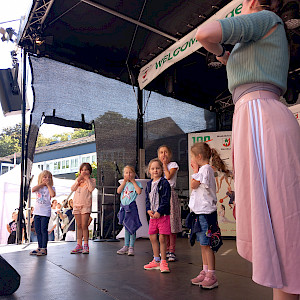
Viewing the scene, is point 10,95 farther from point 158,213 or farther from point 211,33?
point 211,33

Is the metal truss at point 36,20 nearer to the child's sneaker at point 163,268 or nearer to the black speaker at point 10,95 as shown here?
the black speaker at point 10,95

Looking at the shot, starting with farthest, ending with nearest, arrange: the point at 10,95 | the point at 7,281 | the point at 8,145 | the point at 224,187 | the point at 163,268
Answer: the point at 8,145
the point at 224,187
the point at 10,95
the point at 163,268
the point at 7,281

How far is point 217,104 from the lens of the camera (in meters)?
7.85

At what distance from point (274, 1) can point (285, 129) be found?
1.80ft

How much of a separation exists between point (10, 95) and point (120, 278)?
15.2 ft

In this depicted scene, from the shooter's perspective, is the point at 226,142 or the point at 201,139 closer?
the point at 226,142

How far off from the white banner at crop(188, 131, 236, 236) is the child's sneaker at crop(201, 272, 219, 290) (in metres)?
4.14

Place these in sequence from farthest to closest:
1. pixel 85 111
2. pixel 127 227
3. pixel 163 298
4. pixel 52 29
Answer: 1. pixel 85 111
2. pixel 52 29
3. pixel 127 227
4. pixel 163 298

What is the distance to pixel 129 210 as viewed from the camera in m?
4.31

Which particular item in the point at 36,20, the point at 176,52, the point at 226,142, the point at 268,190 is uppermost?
the point at 36,20

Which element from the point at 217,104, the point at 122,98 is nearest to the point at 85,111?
the point at 122,98

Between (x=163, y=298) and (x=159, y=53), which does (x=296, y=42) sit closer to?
(x=159, y=53)

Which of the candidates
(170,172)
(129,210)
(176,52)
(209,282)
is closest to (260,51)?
(209,282)

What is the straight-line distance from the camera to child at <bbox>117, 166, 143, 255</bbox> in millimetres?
4242
